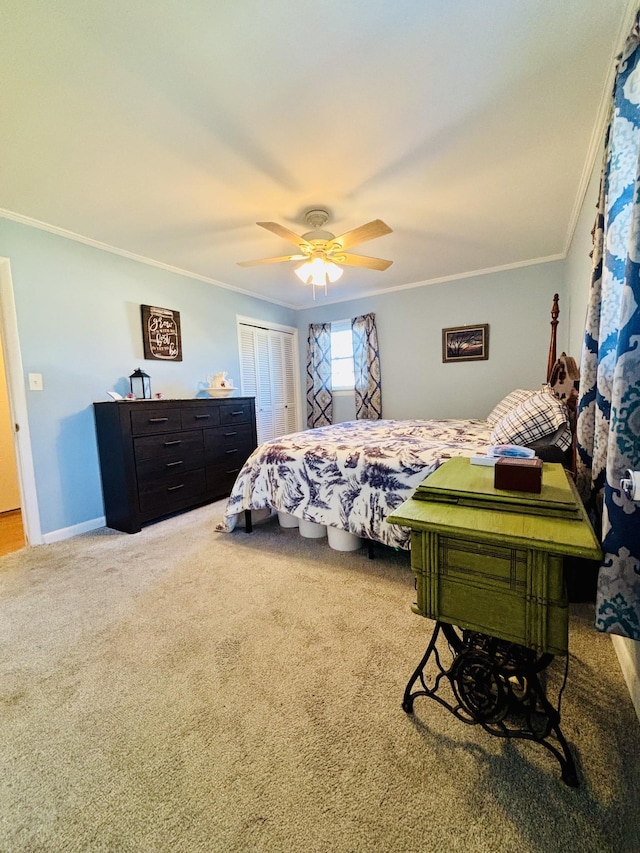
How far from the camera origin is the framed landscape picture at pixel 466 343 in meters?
4.10

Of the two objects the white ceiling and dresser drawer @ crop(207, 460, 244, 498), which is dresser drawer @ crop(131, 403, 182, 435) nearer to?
dresser drawer @ crop(207, 460, 244, 498)

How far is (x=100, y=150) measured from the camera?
1854 millimetres

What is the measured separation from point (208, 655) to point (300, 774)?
63 centimetres

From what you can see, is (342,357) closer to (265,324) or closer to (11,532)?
(265,324)

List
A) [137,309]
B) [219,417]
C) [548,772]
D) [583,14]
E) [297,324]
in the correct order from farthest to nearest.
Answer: [297,324]
[219,417]
[137,309]
[583,14]
[548,772]

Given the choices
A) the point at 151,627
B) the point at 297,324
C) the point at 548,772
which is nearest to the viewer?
the point at 548,772

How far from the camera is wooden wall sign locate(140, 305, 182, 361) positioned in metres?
3.33

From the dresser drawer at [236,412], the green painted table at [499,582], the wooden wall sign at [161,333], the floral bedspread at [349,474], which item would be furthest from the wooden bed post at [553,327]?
the wooden wall sign at [161,333]

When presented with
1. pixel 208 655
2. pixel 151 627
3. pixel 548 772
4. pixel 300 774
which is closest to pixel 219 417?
pixel 151 627

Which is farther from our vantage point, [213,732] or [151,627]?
[151,627]

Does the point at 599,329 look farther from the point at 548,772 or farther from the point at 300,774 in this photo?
the point at 300,774

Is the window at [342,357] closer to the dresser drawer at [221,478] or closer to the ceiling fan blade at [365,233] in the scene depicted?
the dresser drawer at [221,478]

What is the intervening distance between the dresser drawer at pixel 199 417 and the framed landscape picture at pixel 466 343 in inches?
113

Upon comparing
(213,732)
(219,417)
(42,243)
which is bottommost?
(213,732)
